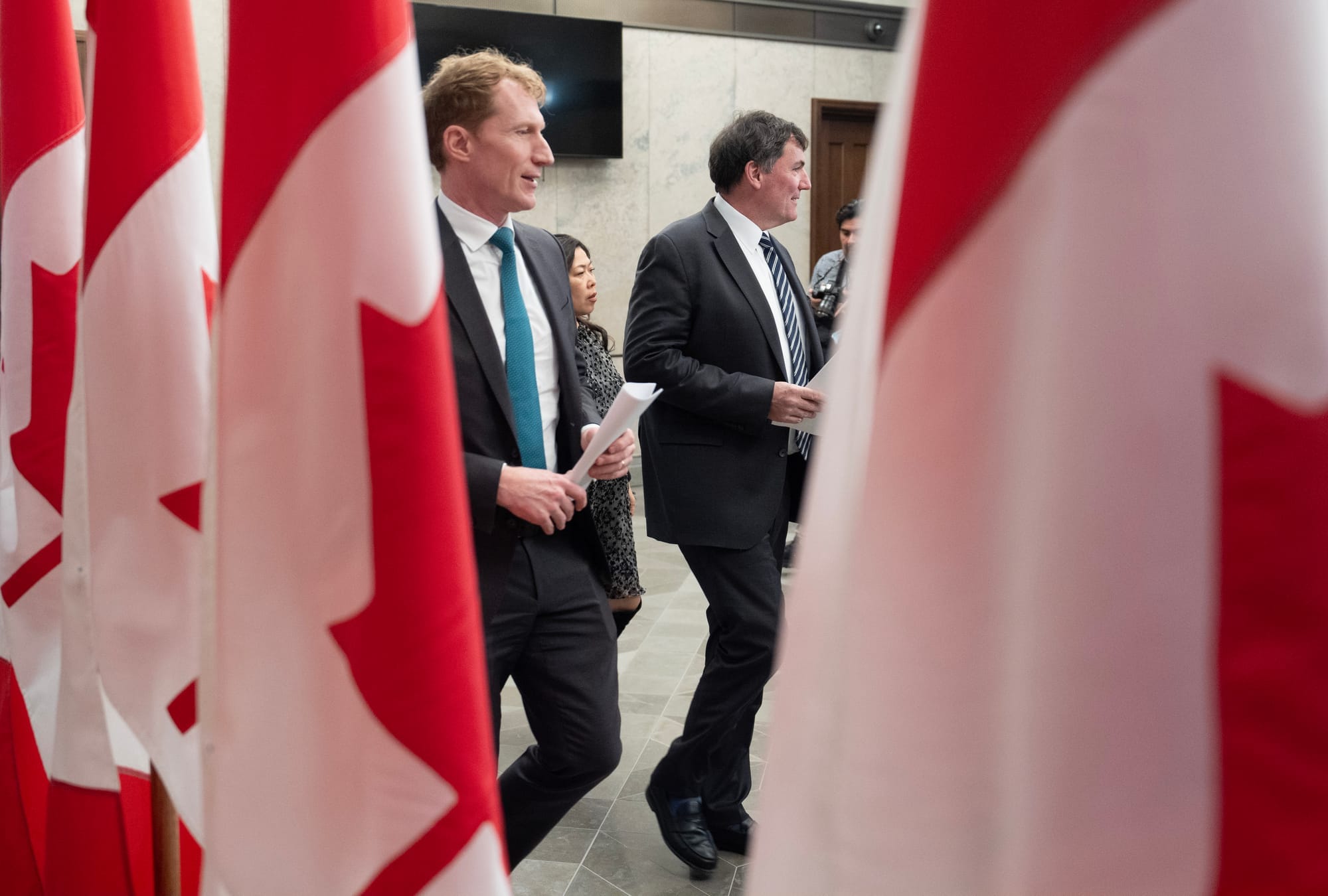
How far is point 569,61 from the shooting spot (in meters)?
8.23

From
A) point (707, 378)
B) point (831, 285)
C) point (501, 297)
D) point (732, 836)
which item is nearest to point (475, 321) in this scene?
point (501, 297)

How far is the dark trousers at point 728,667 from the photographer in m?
2.64

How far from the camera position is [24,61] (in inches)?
67.5

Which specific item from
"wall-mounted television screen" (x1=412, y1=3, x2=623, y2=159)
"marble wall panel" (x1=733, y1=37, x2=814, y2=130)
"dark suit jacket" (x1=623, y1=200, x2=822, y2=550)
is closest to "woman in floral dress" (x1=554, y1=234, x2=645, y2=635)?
"dark suit jacket" (x1=623, y1=200, x2=822, y2=550)

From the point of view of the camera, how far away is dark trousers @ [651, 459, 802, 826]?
264 cm

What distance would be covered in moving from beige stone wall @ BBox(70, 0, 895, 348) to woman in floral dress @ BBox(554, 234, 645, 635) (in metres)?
5.04

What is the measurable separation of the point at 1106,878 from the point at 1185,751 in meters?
0.07

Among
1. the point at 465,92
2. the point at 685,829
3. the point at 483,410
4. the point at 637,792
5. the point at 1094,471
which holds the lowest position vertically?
the point at 637,792

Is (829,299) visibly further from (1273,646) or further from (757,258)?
(1273,646)

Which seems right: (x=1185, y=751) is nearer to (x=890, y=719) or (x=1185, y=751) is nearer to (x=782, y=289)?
(x=890, y=719)

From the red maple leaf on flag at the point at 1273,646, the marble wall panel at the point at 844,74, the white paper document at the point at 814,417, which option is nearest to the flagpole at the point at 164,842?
the red maple leaf on flag at the point at 1273,646

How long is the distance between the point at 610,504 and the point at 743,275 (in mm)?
657

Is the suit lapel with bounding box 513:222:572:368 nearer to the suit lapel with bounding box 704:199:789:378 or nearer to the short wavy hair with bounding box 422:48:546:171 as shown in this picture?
the short wavy hair with bounding box 422:48:546:171

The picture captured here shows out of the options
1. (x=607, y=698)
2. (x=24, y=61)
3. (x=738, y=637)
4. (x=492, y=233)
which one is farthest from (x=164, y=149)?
(x=738, y=637)
